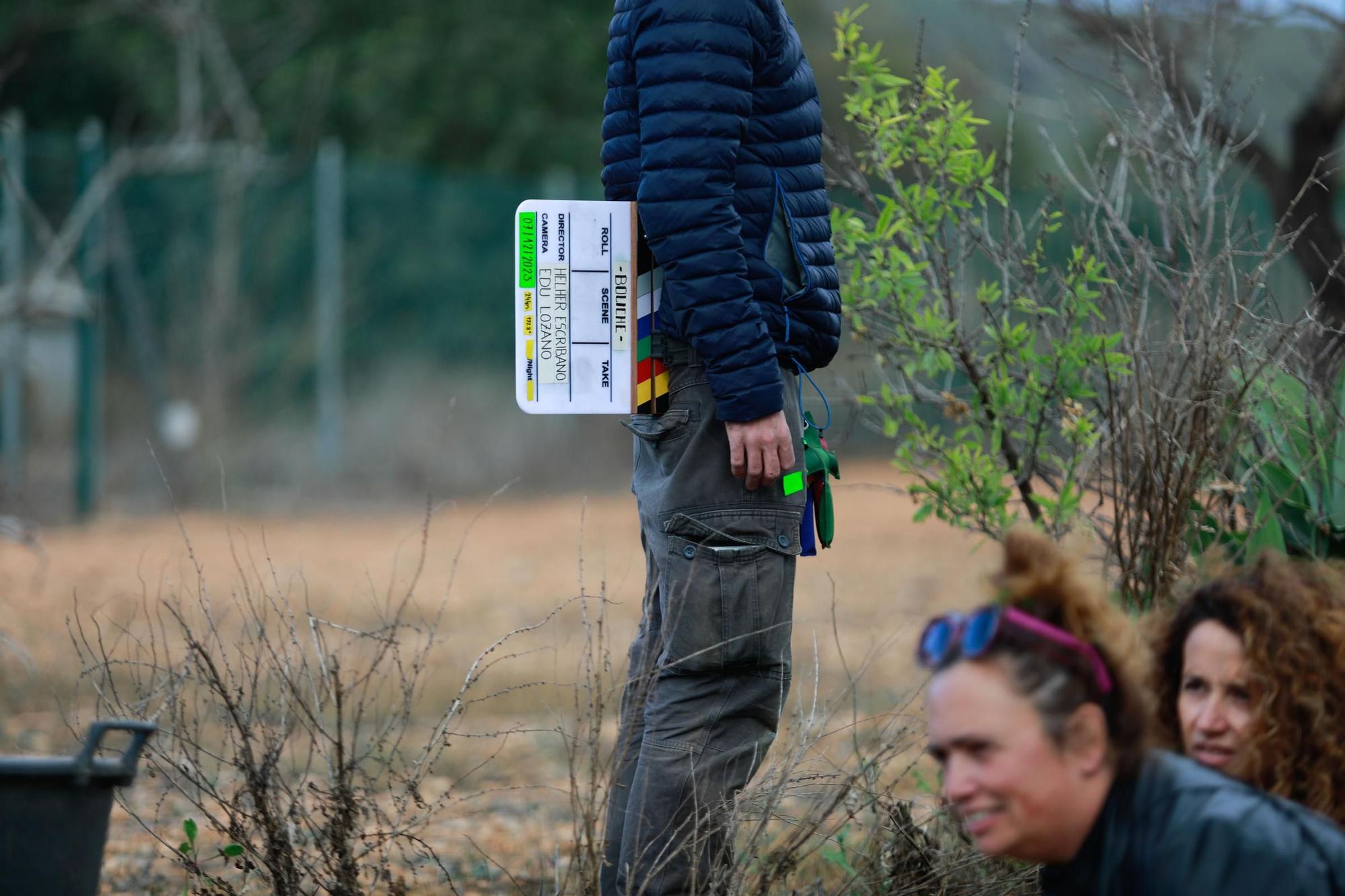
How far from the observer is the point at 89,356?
11.5 m

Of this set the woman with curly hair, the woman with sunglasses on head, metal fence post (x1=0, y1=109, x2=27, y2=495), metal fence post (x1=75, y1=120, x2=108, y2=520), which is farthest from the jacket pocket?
metal fence post (x1=75, y1=120, x2=108, y2=520)

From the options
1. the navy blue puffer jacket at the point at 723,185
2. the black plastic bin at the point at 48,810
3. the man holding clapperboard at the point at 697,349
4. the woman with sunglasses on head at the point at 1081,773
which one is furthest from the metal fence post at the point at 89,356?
the woman with sunglasses on head at the point at 1081,773

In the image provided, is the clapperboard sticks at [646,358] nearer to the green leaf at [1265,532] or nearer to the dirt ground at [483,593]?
the dirt ground at [483,593]

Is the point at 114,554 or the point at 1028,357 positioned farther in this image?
the point at 114,554

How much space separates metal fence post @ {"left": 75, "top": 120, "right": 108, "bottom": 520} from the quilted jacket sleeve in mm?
9661

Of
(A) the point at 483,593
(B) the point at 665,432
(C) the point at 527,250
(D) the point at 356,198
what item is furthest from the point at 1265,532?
(D) the point at 356,198

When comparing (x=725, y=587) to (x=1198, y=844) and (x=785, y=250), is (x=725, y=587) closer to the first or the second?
(x=785, y=250)

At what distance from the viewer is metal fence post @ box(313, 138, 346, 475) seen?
14.2 m

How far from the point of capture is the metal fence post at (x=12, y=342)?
10.8 metres

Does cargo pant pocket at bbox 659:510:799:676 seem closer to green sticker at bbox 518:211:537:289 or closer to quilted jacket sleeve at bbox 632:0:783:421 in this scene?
quilted jacket sleeve at bbox 632:0:783:421

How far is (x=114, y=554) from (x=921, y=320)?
25.4 feet

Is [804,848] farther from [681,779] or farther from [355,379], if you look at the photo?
[355,379]

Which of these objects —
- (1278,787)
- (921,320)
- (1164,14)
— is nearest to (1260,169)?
(1164,14)

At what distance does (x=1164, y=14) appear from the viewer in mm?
7742
